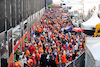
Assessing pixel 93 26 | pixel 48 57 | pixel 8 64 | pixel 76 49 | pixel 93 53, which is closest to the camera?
pixel 93 53

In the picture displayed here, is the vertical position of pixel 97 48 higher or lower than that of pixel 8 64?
higher

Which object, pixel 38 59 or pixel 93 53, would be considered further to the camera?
pixel 38 59

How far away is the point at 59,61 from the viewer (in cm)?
977

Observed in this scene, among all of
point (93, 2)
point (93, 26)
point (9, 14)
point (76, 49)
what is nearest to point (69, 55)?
point (76, 49)

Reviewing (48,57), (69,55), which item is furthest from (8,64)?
(69,55)

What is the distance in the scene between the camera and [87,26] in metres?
18.2

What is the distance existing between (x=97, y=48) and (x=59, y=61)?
2960mm

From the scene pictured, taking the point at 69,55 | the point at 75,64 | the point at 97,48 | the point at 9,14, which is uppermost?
the point at 9,14

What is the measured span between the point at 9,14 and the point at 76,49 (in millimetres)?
4746

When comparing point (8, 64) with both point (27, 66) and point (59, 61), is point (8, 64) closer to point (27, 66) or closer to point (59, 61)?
point (27, 66)

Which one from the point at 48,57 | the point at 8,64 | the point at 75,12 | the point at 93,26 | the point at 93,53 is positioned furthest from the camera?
the point at 75,12

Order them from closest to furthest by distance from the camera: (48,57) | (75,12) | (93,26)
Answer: (48,57), (93,26), (75,12)

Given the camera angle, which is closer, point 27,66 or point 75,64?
point 75,64

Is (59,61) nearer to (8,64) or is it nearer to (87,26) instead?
(8,64)
